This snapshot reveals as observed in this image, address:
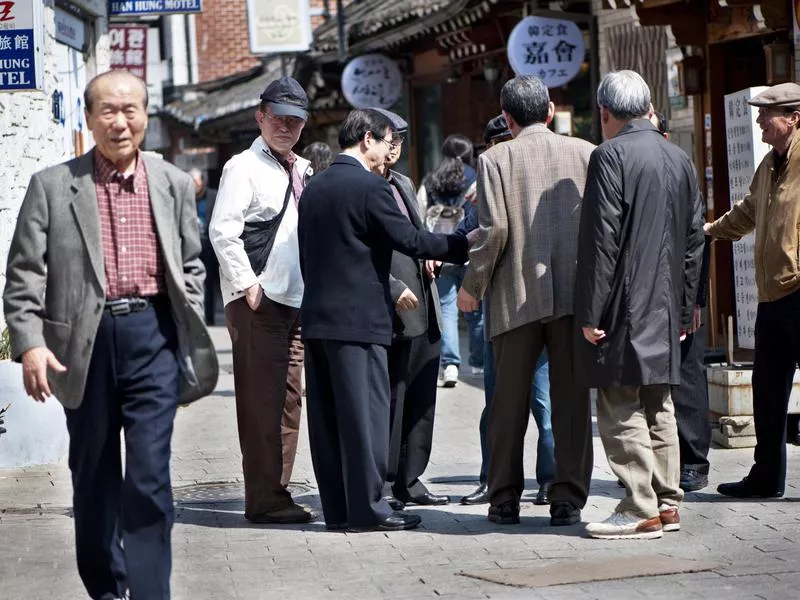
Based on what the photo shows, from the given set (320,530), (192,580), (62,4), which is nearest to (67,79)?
(62,4)

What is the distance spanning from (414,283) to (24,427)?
9.32ft

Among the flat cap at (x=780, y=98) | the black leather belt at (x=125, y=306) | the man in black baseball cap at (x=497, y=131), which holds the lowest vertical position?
the black leather belt at (x=125, y=306)

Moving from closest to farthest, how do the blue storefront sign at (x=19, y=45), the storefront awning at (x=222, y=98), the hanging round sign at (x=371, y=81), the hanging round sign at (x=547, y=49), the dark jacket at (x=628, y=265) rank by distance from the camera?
the dark jacket at (x=628, y=265)
the blue storefront sign at (x=19, y=45)
the hanging round sign at (x=547, y=49)
the hanging round sign at (x=371, y=81)
the storefront awning at (x=222, y=98)

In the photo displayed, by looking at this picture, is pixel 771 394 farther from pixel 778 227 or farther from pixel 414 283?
pixel 414 283

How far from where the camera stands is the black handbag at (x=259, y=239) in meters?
7.82

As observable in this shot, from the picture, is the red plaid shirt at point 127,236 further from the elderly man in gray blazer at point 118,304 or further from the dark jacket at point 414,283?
the dark jacket at point 414,283

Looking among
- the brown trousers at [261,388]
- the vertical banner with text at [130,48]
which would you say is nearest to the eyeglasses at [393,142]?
the brown trousers at [261,388]

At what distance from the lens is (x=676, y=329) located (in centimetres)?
702

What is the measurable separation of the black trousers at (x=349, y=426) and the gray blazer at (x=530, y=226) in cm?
63

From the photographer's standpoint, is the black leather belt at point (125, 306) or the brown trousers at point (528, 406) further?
the brown trousers at point (528, 406)

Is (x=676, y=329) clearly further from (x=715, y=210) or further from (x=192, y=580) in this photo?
(x=715, y=210)

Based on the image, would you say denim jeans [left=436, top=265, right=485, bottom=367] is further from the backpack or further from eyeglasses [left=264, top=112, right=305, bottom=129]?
eyeglasses [left=264, top=112, right=305, bottom=129]

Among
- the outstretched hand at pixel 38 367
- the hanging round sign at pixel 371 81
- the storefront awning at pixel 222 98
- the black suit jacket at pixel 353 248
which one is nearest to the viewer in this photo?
the outstretched hand at pixel 38 367

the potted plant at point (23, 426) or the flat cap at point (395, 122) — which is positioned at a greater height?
the flat cap at point (395, 122)
